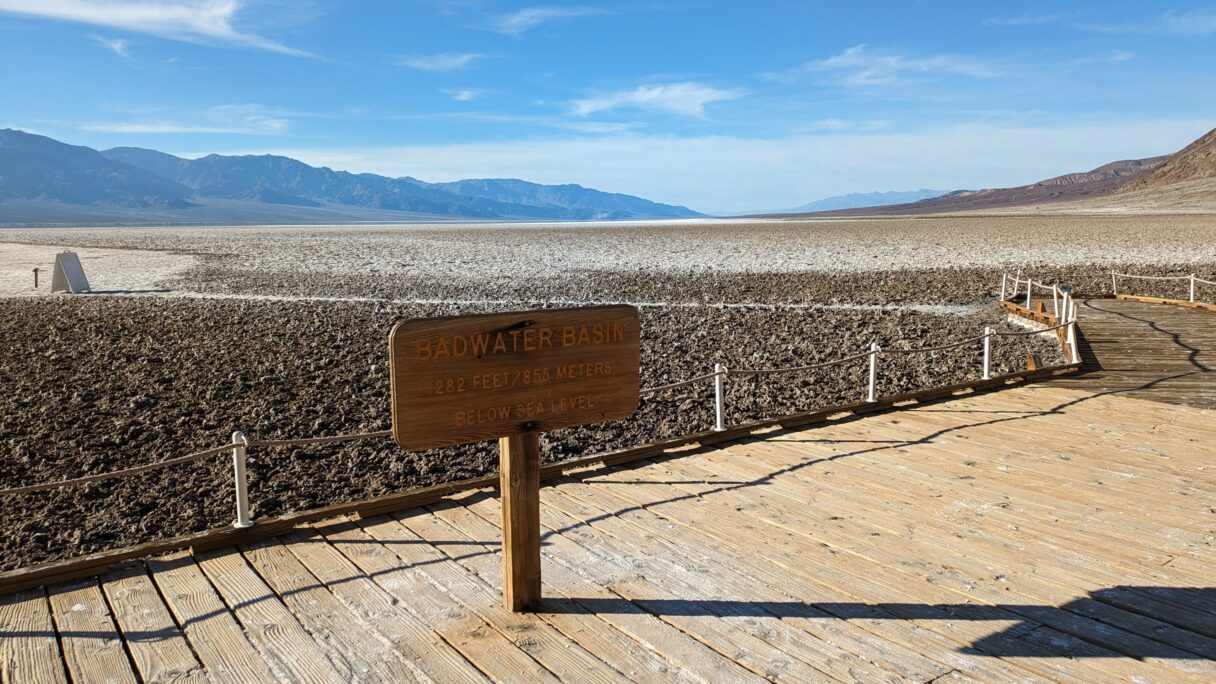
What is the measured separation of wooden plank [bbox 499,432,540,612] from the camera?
13.4ft

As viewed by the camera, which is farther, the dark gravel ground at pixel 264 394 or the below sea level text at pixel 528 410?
the dark gravel ground at pixel 264 394

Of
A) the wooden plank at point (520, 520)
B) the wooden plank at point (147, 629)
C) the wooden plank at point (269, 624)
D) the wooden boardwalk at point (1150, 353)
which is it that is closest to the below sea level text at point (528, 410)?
the wooden plank at point (520, 520)

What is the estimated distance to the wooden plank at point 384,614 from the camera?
3.67 metres

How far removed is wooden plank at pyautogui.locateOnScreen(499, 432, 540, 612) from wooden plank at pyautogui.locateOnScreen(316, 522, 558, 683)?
0.23 metres

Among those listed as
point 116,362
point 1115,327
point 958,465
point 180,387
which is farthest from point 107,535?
point 1115,327

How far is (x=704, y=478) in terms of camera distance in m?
6.25

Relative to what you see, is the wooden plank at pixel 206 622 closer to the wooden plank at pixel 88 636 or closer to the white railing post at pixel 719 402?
the wooden plank at pixel 88 636

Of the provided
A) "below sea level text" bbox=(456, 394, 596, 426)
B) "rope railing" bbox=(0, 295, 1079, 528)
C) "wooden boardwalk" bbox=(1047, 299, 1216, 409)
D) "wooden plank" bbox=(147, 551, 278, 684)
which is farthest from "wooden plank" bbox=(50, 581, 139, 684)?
"wooden boardwalk" bbox=(1047, 299, 1216, 409)

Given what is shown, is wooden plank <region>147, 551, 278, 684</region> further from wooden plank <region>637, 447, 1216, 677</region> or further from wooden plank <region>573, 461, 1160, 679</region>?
wooden plank <region>637, 447, 1216, 677</region>

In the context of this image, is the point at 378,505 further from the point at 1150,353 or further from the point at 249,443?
the point at 1150,353

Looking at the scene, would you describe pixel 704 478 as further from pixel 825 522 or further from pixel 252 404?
pixel 252 404

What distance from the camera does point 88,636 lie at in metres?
3.91

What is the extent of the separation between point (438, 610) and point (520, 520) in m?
0.59

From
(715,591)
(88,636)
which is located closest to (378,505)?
(88,636)
